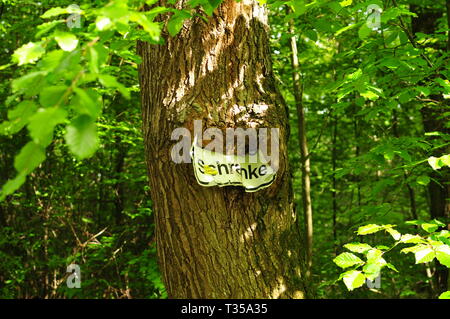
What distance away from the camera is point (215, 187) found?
1.82 meters

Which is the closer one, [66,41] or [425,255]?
[66,41]

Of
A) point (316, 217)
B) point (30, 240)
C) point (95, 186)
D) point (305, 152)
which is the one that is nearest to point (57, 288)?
point (30, 240)

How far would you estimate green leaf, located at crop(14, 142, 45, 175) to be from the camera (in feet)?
2.99

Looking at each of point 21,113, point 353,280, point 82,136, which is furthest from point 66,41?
point 353,280

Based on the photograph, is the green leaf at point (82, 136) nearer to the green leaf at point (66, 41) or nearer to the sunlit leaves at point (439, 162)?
the green leaf at point (66, 41)

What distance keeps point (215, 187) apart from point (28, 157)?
99cm

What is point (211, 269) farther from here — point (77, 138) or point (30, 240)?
point (30, 240)

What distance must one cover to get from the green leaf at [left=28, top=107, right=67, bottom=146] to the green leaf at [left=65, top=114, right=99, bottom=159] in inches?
1.7

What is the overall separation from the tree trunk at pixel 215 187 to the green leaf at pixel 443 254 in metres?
0.63

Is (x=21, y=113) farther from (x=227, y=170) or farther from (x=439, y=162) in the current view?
(x=439, y=162)

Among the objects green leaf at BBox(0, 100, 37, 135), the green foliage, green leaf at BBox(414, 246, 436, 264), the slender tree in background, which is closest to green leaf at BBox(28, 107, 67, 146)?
green leaf at BBox(0, 100, 37, 135)

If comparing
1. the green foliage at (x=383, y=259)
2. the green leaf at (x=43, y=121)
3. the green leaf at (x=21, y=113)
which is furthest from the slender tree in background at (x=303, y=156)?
the green leaf at (x=43, y=121)

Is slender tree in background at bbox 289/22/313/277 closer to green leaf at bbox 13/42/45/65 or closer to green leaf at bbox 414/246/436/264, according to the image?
green leaf at bbox 414/246/436/264

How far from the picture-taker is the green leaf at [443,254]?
1541 millimetres
